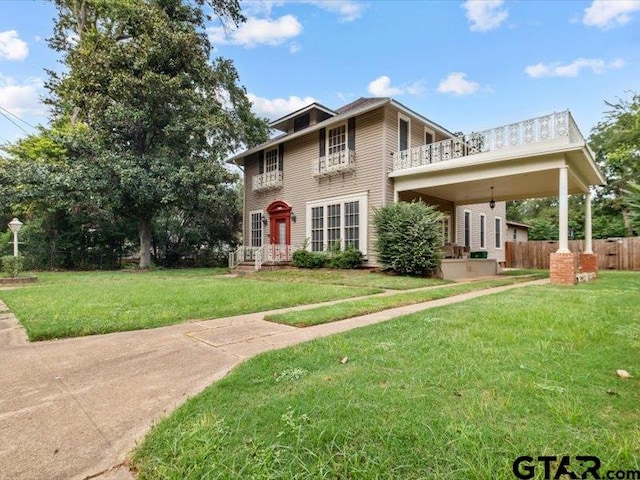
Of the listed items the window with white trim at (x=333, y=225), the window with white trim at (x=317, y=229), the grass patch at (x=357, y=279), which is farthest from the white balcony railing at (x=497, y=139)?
the grass patch at (x=357, y=279)

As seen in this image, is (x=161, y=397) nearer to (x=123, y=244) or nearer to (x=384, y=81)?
(x=123, y=244)

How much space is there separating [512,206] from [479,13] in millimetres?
27070

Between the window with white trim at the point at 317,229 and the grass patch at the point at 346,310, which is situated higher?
the window with white trim at the point at 317,229

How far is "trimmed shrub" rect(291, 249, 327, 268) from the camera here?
1388 centimetres

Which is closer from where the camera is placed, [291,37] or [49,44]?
[291,37]

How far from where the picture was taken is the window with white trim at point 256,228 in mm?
17578

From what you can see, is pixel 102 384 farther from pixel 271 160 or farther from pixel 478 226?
pixel 478 226

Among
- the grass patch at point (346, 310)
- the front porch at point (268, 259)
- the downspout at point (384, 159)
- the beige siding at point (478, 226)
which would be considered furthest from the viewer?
the beige siding at point (478, 226)

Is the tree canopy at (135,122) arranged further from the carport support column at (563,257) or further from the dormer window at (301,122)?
the carport support column at (563,257)

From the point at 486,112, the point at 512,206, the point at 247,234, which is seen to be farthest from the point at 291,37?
the point at 512,206

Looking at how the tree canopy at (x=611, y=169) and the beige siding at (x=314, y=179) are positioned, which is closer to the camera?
the beige siding at (x=314, y=179)

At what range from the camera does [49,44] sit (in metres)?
18.7

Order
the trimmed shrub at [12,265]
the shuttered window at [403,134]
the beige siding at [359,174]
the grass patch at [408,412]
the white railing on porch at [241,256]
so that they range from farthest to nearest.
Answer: the white railing on porch at [241,256]
the shuttered window at [403,134]
the beige siding at [359,174]
the trimmed shrub at [12,265]
the grass patch at [408,412]

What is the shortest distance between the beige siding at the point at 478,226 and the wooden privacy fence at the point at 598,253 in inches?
33.6
